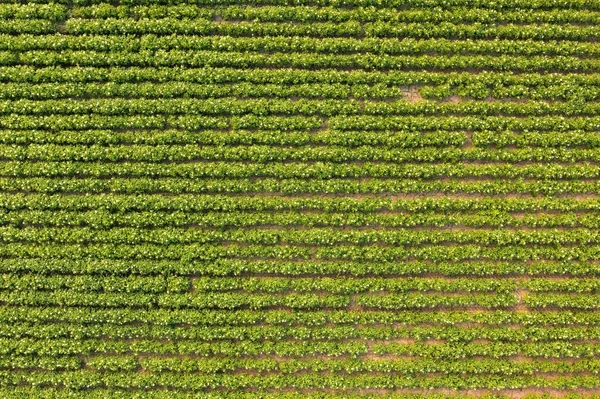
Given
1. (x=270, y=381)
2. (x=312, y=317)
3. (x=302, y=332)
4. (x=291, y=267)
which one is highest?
(x=291, y=267)

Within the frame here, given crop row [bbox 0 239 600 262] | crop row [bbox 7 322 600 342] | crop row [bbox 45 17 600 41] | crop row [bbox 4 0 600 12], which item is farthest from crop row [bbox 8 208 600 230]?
crop row [bbox 4 0 600 12]

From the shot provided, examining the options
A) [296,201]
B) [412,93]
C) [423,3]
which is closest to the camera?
[296,201]

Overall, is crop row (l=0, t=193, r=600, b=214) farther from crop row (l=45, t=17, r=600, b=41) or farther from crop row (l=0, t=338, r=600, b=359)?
crop row (l=45, t=17, r=600, b=41)

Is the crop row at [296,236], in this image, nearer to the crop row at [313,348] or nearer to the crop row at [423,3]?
the crop row at [313,348]

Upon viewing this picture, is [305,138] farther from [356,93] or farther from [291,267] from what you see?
[291,267]

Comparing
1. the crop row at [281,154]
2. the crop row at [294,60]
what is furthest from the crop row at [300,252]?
the crop row at [294,60]

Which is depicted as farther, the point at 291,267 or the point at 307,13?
the point at 307,13

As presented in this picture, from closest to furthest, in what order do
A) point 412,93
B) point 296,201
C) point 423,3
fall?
1. point 296,201
2. point 423,3
3. point 412,93

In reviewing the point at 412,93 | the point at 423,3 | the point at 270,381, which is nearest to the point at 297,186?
the point at 412,93
